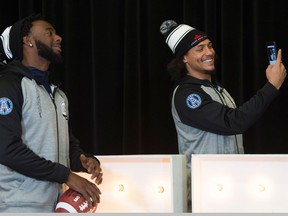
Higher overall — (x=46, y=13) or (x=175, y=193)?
(x=46, y=13)

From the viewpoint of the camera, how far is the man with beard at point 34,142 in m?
1.91

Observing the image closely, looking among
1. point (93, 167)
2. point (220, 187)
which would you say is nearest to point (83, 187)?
point (93, 167)

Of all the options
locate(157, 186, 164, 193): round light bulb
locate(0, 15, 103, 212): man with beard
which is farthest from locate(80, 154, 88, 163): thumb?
locate(157, 186, 164, 193): round light bulb

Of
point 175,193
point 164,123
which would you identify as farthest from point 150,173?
point 164,123

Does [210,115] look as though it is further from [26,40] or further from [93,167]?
[26,40]

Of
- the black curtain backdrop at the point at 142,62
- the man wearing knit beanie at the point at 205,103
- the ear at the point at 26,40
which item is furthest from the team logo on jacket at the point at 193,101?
the black curtain backdrop at the point at 142,62

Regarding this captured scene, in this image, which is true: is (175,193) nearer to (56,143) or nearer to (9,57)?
(56,143)

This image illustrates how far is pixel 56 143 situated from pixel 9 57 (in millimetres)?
379

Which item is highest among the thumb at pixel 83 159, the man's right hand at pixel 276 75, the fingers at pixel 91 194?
the man's right hand at pixel 276 75

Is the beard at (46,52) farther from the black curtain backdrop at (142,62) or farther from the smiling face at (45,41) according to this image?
the black curtain backdrop at (142,62)

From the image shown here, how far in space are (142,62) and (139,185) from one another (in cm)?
109

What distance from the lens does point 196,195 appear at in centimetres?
220

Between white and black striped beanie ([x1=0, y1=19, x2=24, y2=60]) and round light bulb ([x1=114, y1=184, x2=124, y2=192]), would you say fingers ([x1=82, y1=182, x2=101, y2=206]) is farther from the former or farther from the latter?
white and black striped beanie ([x1=0, y1=19, x2=24, y2=60])

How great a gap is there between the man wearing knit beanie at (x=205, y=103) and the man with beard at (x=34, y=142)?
0.42 meters
